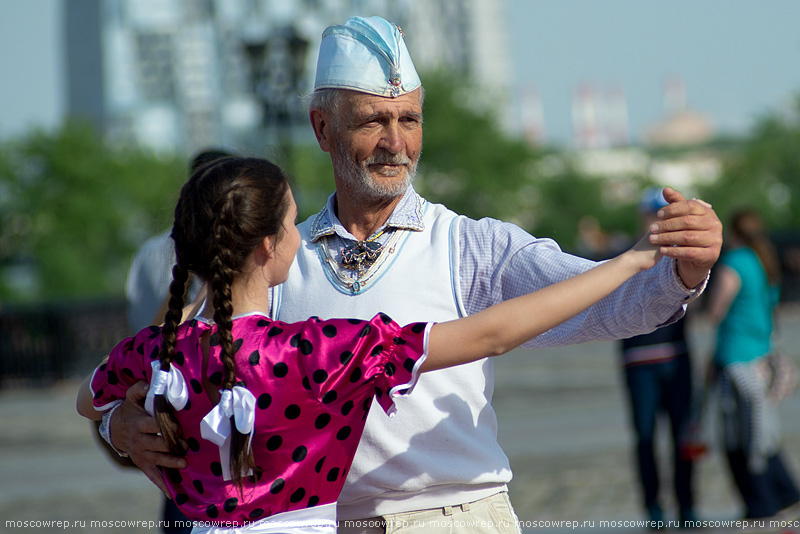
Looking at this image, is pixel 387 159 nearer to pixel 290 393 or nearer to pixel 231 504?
pixel 290 393

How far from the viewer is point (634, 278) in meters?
2.41

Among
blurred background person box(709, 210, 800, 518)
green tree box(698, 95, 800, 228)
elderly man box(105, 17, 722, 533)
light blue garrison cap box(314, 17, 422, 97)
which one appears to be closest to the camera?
elderly man box(105, 17, 722, 533)

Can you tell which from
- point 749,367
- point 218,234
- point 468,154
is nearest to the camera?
point 218,234

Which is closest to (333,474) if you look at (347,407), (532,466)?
(347,407)

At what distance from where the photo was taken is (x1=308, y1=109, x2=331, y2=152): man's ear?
2.81 meters

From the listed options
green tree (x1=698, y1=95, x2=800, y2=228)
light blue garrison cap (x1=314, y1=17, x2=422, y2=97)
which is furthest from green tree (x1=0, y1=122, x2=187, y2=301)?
light blue garrison cap (x1=314, y1=17, x2=422, y2=97)

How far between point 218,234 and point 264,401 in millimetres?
380

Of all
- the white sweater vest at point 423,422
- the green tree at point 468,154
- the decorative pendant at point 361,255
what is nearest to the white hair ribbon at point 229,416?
the white sweater vest at point 423,422

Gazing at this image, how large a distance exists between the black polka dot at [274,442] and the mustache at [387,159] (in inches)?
34.6

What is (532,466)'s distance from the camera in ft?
27.7

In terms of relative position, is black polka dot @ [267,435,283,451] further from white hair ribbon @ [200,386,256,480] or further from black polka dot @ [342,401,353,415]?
black polka dot @ [342,401,353,415]

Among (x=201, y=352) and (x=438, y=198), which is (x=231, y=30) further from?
(x=201, y=352)

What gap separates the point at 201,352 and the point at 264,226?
1.03 feet

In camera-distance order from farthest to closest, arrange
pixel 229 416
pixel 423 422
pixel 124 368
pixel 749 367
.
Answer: pixel 749 367, pixel 423 422, pixel 124 368, pixel 229 416
